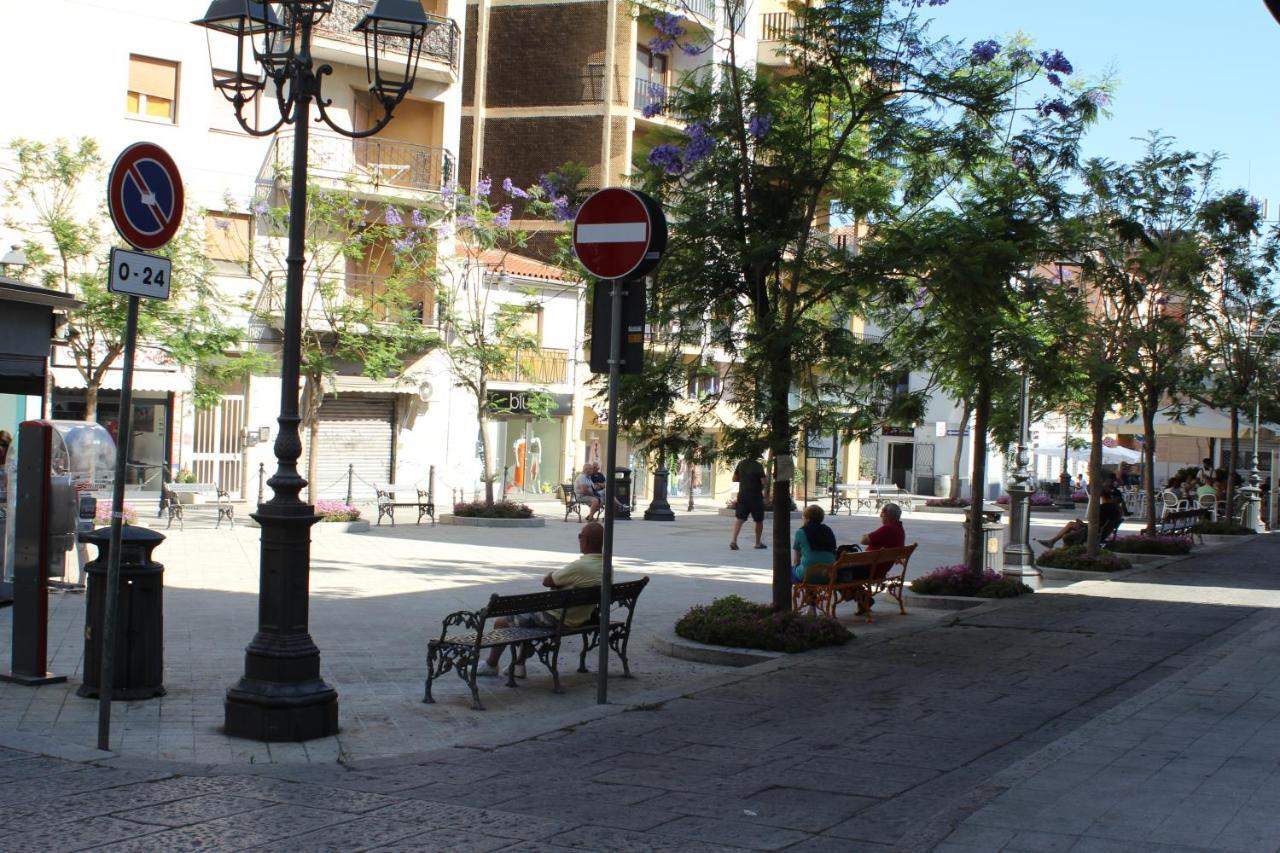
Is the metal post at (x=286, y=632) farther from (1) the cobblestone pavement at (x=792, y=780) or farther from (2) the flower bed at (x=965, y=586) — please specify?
(2) the flower bed at (x=965, y=586)

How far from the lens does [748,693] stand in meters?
9.51

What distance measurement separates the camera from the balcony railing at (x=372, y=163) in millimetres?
30203

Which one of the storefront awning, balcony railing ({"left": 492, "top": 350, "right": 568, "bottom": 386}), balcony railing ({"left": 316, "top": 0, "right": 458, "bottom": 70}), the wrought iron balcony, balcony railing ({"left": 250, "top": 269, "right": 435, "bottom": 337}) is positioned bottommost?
the storefront awning

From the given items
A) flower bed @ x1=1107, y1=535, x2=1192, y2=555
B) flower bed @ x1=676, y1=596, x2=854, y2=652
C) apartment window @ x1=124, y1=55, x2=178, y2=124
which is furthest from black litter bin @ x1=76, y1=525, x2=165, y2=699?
apartment window @ x1=124, y1=55, x2=178, y2=124

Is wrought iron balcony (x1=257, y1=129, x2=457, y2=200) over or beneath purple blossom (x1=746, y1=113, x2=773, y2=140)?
over

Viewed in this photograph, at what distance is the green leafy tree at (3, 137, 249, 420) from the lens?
23.5 meters

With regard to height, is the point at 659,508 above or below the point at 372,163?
below

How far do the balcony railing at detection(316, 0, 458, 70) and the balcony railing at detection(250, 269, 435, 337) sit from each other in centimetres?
572

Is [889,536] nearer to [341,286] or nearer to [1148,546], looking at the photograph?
[1148,546]

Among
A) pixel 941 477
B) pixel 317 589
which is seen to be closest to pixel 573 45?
pixel 941 477

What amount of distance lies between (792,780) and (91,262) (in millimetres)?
22125

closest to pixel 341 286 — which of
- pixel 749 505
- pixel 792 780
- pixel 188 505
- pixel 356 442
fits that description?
pixel 188 505

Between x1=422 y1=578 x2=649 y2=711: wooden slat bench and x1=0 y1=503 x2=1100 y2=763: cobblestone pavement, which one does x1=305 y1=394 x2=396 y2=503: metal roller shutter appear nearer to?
x1=0 y1=503 x2=1100 y2=763: cobblestone pavement

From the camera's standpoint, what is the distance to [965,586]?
1584cm
